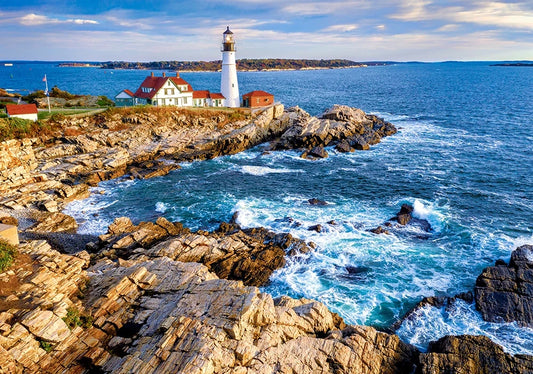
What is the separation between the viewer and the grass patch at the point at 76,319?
15.1m

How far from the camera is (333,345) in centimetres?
1514

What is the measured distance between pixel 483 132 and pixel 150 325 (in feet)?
205

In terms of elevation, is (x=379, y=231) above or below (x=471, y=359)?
above

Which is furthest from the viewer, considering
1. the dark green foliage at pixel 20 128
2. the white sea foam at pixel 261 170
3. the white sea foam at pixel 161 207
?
the white sea foam at pixel 261 170

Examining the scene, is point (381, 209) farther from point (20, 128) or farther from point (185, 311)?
point (20, 128)

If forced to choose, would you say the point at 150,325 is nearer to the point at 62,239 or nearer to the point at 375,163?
the point at 62,239

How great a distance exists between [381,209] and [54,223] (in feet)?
89.0

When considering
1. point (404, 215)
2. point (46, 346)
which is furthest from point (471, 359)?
point (46, 346)

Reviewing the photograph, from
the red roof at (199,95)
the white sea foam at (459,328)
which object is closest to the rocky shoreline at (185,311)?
the white sea foam at (459,328)

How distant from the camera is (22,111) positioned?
157 ft

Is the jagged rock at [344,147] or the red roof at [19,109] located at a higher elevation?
the red roof at [19,109]

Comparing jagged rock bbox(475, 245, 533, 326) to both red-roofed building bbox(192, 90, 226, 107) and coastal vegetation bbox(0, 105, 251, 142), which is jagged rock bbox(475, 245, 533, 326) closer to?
coastal vegetation bbox(0, 105, 251, 142)

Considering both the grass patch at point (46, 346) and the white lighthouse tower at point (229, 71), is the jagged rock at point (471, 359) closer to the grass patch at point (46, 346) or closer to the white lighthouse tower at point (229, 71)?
the grass patch at point (46, 346)

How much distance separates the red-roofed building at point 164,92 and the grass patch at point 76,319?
50.8 metres
